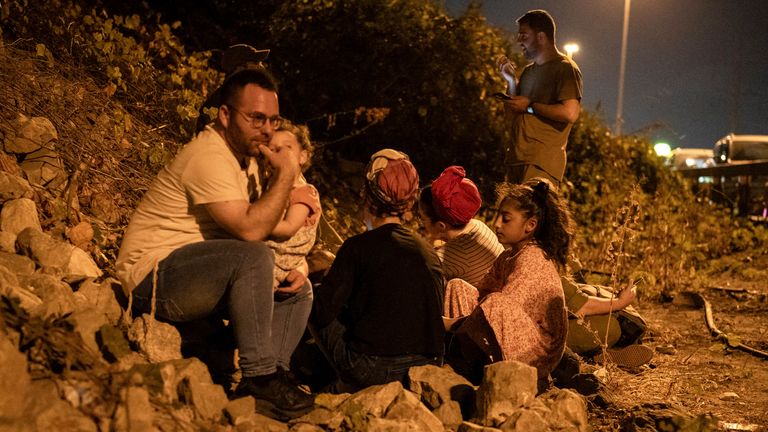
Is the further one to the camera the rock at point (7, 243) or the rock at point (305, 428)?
the rock at point (7, 243)

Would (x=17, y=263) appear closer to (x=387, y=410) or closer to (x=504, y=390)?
(x=387, y=410)

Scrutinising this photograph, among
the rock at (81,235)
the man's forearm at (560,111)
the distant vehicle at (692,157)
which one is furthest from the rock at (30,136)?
the distant vehicle at (692,157)

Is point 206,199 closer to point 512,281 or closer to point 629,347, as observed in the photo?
point 512,281

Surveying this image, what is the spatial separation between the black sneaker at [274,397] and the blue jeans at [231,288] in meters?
0.04

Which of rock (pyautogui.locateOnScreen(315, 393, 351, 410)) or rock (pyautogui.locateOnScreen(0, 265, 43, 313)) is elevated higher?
rock (pyautogui.locateOnScreen(0, 265, 43, 313))

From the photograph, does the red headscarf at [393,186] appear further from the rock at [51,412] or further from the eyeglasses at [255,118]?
the rock at [51,412]

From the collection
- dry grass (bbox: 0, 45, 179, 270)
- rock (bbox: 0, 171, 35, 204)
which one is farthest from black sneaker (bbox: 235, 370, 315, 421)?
rock (bbox: 0, 171, 35, 204)

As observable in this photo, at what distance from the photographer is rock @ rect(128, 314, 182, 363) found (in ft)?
11.2

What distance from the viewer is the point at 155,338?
11.3 feet

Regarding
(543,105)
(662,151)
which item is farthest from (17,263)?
(662,151)

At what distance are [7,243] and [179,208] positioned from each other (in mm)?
1190

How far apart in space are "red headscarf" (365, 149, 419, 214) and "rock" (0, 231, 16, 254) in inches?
73.5

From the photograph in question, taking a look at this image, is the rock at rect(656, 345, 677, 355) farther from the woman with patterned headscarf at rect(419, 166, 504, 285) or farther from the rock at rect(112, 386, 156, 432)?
the rock at rect(112, 386, 156, 432)

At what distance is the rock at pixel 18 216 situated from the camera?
4313 millimetres
